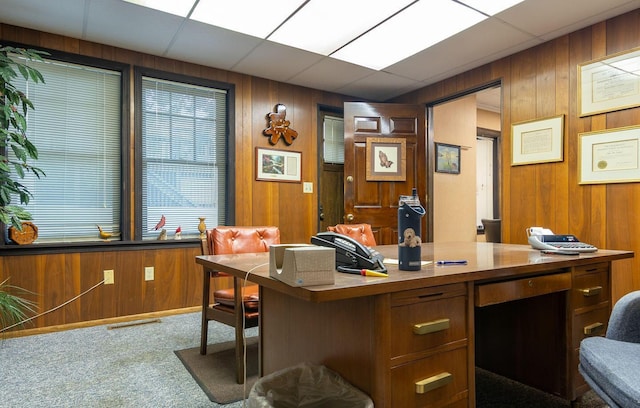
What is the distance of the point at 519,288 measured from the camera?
1.50 metres

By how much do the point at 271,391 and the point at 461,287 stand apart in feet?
2.43

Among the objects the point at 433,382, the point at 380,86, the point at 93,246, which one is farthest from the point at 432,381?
the point at 380,86

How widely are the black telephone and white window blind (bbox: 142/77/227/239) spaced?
2723mm

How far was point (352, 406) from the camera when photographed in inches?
46.9

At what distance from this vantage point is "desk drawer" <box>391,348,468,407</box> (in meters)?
1.20

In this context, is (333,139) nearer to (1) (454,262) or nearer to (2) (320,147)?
(2) (320,147)

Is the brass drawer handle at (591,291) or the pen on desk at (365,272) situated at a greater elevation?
the pen on desk at (365,272)

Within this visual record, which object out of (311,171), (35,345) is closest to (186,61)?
(311,171)

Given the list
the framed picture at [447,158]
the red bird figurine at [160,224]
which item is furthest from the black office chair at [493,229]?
the red bird figurine at [160,224]

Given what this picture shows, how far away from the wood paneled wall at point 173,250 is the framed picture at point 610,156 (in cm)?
259

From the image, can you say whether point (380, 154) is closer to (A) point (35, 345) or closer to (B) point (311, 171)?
(B) point (311, 171)

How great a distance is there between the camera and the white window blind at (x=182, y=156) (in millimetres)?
3654

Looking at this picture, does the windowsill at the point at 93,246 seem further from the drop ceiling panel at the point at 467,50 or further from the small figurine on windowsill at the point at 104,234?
the drop ceiling panel at the point at 467,50

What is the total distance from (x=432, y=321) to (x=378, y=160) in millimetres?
3245
